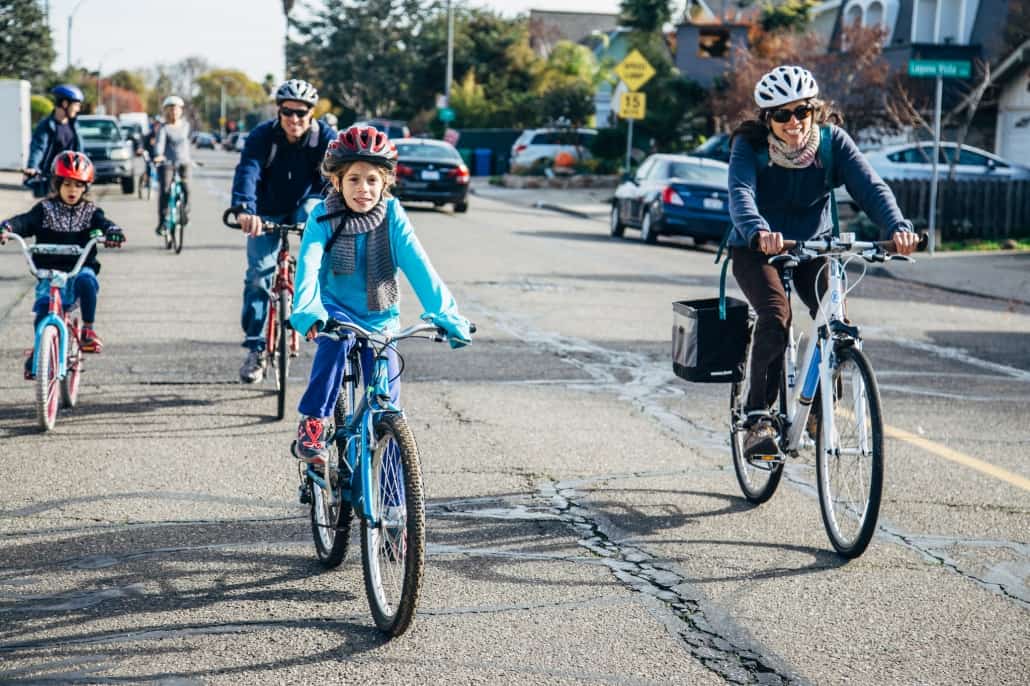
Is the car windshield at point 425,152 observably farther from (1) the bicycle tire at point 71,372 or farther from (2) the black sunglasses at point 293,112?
(1) the bicycle tire at point 71,372

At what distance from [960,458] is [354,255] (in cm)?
403

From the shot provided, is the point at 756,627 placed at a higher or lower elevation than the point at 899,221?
lower

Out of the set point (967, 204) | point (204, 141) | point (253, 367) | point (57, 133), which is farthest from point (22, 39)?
point (204, 141)

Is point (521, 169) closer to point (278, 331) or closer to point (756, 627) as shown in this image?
point (278, 331)

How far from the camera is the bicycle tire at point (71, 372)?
8.74 m

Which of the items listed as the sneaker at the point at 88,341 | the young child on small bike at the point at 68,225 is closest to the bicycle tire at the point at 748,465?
the young child on small bike at the point at 68,225

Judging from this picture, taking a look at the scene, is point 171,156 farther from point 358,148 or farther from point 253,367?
point 358,148

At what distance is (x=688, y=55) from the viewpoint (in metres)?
54.3

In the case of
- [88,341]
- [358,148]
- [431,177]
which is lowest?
[88,341]

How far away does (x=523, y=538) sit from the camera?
6059 mm

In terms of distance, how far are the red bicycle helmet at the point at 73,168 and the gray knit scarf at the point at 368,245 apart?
11.7ft

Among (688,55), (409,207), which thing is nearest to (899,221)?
(409,207)

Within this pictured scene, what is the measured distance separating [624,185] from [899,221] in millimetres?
19699

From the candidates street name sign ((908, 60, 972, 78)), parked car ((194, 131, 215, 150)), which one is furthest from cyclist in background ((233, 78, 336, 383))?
parked car ((194, 131, 215, 150))
